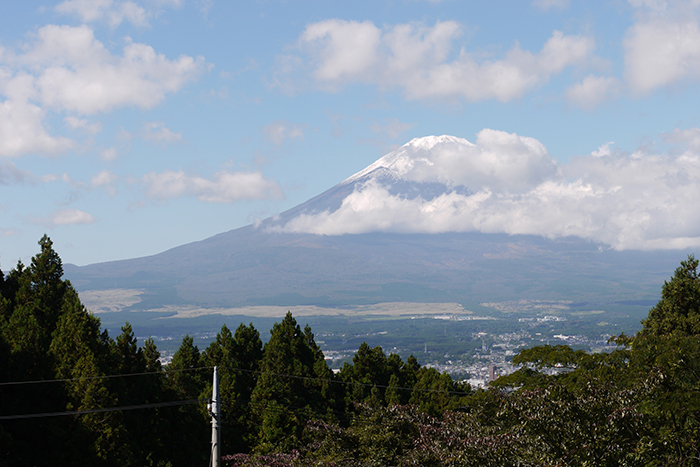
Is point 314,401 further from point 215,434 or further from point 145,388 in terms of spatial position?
point 215,434

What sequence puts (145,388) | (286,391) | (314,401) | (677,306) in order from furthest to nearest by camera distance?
(314,401), (286,391), (677,306), (145,388)

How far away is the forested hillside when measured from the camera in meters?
11.9

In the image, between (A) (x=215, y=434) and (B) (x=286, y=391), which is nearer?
(A) (x=215, y=434)

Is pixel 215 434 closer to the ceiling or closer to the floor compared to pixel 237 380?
closer to the ceiling

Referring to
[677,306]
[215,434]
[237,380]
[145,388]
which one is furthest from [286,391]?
[677,306]

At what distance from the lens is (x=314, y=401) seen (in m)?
27.8

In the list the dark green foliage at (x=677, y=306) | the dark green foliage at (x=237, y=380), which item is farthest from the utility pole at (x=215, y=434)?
the dark green foliage at (x=677, y=306)

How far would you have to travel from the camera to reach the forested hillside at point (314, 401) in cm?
1185

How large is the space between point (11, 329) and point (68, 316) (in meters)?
2.77

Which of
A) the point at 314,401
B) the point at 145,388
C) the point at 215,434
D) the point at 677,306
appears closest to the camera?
the point at 215,434

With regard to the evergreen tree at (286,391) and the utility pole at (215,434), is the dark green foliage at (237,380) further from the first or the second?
the utility pole at (215,434)

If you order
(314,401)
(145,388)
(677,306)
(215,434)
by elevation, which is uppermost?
(677,306)

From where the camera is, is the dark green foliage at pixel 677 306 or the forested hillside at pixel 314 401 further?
the dark green foliage at pixel 677 306

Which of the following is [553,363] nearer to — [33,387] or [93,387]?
[93,387]
